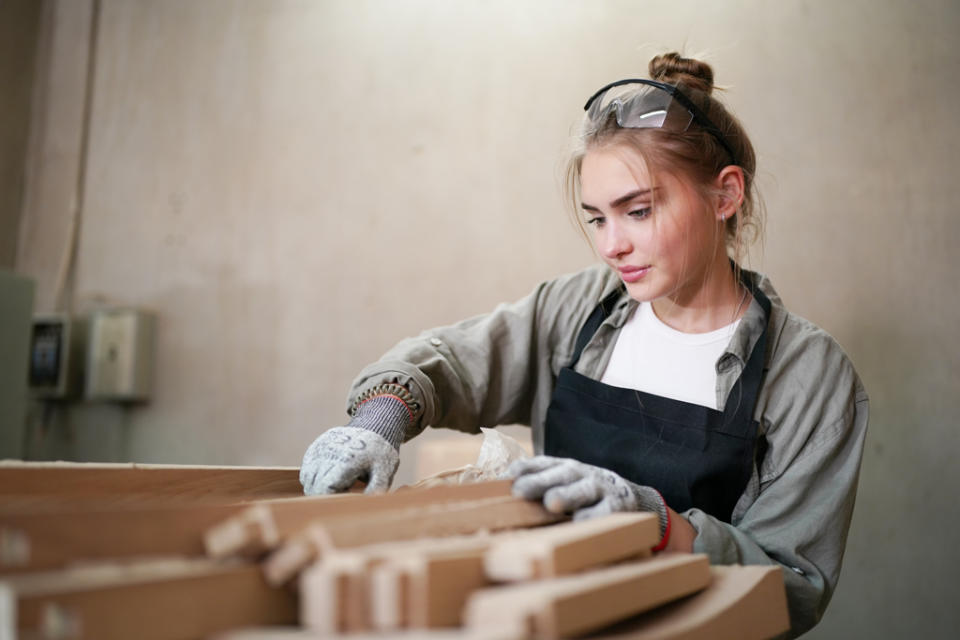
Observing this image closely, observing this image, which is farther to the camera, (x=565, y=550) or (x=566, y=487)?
(x=566, y=487)

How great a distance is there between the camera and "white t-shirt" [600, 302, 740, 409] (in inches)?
51.1

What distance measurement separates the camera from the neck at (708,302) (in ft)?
4.45

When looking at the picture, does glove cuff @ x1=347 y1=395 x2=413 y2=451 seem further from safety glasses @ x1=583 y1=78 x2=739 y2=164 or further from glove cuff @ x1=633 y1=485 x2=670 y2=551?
safety glasses @ x1=583 y1=78 x2=739 y2=164

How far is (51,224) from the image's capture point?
7.97 feet

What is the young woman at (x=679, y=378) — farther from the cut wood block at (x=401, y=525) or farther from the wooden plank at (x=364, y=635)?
the wooden plank at (x=364, y=635)

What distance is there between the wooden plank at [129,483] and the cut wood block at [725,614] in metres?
0.51

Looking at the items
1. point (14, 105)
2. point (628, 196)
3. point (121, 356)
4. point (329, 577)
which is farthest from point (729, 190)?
point (14, 105)

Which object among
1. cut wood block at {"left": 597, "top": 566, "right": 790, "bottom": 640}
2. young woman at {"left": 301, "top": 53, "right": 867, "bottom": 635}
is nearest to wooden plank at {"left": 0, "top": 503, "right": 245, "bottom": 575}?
cut wood block at {"left": 597, "top": 566, "right": 790, "bottom": 640}

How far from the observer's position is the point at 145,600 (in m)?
0.45

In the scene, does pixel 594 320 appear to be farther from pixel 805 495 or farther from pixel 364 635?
pixel 364 635

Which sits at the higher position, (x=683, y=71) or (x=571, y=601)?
(x=683, y=71)

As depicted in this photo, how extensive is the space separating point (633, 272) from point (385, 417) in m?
0.45

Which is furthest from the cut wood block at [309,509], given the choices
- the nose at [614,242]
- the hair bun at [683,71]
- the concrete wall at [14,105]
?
the concrete wall at [14,105]

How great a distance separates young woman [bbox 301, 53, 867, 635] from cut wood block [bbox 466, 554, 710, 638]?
35cm
